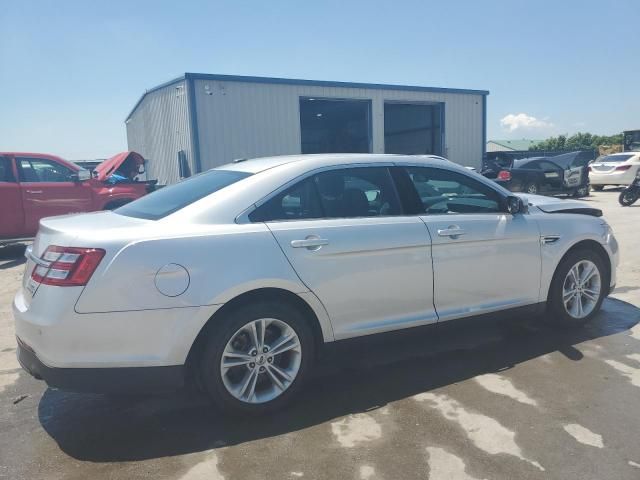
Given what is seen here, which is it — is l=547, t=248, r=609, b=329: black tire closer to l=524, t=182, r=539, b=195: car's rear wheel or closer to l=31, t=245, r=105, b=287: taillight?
l=31, t=245, r=105, b=287: taillight

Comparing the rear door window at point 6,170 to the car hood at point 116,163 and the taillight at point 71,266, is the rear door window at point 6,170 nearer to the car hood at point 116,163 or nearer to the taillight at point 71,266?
the car hood at point 116,163

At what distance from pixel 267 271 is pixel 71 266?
1.06 m

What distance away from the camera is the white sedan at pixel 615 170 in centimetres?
1986

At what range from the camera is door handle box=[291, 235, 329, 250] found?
129 inches

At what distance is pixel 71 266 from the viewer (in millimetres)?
2850

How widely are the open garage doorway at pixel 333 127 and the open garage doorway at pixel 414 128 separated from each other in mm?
1416

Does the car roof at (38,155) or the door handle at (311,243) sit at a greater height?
the car roof at (38,155)

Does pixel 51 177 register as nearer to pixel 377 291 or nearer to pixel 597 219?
pixel 377 291

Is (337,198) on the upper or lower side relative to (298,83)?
lower

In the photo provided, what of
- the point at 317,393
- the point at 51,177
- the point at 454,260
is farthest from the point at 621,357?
the point at 51,177

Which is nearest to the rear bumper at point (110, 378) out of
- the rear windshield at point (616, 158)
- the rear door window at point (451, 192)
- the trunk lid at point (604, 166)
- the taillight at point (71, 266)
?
the taillight at point (71, 266)

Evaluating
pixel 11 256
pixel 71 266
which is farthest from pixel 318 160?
pixel 11 256

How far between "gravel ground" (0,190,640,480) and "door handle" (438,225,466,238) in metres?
0.72

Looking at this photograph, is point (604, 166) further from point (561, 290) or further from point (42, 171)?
point (42, 171)
